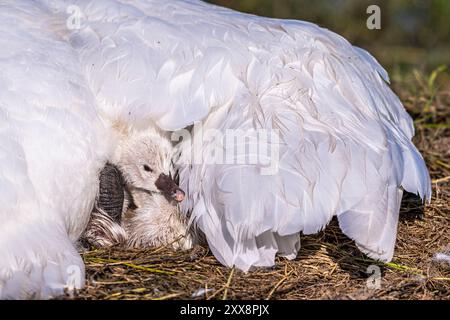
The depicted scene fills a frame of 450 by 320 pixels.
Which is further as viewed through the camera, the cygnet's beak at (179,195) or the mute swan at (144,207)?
the mute swan at (144,207)

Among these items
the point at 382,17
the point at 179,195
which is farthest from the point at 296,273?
the point at 382,17

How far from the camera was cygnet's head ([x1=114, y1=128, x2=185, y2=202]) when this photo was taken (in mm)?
3783

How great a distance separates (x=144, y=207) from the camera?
3943 mm

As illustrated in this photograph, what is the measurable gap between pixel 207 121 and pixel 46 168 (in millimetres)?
641

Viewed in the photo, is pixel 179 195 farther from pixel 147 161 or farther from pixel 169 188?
pixel 147 161

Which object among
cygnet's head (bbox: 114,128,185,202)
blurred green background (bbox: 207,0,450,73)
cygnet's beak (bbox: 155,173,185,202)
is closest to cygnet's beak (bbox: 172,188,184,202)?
cygnet's beak (bbox: 155,173,185,202)

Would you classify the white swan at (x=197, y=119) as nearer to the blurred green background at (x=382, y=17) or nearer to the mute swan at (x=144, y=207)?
the mute swan at (x=144, y=207)

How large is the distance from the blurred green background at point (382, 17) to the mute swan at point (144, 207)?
471 cm

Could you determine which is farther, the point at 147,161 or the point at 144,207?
the point at 144,207

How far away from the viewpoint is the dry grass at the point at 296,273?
3.32 m

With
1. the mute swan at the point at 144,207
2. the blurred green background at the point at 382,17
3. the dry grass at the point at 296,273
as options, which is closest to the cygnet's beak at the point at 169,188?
the mute swan at the point at 144,207

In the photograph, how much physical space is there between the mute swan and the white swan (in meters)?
0.13

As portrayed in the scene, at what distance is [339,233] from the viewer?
3.97 meters

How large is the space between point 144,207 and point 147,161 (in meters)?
0.22
